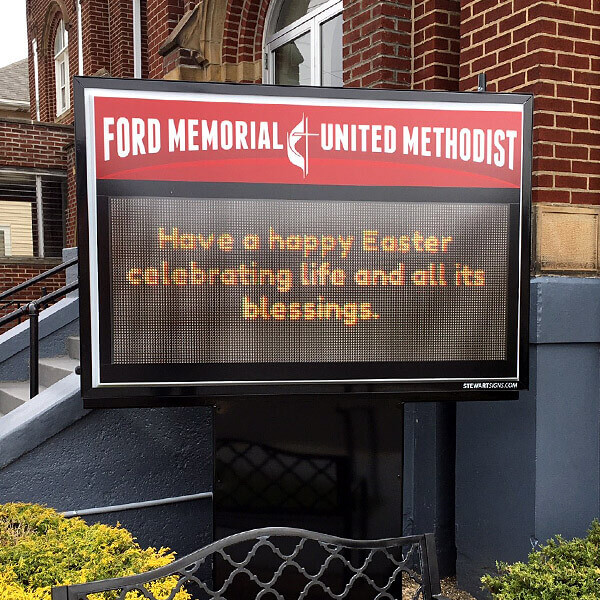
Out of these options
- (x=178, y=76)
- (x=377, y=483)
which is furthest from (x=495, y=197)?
(x=178, y=76)

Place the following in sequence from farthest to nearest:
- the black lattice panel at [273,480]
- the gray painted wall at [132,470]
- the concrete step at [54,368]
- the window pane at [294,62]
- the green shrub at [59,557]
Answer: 1. the window pane at [294,62]
2. the concrete step at [54,368]
3. the gray painted wall at [132,470]
4. the black lattice panel at [273,480]
5. the green shrub at [59,557]

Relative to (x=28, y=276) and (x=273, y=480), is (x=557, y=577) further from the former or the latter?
(x=28, y=276)

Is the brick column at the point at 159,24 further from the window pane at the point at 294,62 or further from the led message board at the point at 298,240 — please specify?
the led message board at the point at 298,240

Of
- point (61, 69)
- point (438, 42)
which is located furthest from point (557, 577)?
point (61, 69)

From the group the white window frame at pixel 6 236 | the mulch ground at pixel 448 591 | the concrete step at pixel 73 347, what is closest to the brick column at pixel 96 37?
the white window frame at pixel 6 236

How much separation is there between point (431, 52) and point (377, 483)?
3.13m

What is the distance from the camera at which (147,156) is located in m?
3.13

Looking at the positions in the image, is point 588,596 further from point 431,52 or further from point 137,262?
point 431,52

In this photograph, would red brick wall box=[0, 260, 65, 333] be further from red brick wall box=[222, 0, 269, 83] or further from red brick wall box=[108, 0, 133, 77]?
red brick wall box=[222, 0, 269, 83]

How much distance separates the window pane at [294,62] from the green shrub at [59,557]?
17.2ft

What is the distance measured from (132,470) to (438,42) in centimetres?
382

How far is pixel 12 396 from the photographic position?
5.93m

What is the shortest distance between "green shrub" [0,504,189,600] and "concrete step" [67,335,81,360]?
307 cm

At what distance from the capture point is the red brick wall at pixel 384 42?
4836mm
